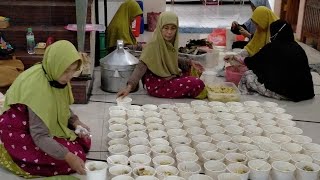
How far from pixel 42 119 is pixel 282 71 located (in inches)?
82.3

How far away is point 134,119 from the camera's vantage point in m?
2.56

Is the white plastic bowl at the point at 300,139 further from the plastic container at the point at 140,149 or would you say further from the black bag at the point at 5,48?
the black bag at the point at 5,48

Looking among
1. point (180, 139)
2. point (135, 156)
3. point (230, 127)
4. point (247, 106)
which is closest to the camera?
point (135, 156)

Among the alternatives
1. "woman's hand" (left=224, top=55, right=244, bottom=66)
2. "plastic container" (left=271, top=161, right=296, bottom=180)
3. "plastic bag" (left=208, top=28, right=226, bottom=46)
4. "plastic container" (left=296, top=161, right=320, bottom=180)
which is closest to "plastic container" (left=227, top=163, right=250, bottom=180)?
"plastic container" (left=271, top=161, right=296, bottom=180)

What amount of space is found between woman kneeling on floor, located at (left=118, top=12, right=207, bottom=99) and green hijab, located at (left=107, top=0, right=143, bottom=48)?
3.07ft

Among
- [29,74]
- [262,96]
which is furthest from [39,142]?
[262,96]

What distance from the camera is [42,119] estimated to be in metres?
1.87

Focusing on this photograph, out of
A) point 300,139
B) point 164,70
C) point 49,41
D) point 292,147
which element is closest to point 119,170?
point 292,147

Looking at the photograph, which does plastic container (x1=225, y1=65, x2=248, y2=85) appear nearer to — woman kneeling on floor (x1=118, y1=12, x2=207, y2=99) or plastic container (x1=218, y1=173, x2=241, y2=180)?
woman kneeling on floor (x1=118, y1=12, x2=207, y2=99)

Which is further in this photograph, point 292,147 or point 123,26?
point 123,26

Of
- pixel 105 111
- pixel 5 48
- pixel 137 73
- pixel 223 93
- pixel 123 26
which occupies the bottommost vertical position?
pixel 105 111

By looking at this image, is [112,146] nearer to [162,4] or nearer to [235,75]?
[235,75]

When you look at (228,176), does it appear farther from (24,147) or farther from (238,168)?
(24,147)

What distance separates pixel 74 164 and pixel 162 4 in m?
4.94
